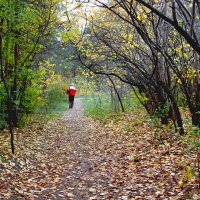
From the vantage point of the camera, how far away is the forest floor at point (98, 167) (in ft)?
19.1

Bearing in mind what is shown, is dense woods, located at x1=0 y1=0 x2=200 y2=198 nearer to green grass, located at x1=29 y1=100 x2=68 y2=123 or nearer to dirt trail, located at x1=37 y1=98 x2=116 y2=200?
dirt trail, located at x1=37 y1=98 x2=116 y2=200

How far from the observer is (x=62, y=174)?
7395 mm

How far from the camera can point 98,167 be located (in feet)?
26.1

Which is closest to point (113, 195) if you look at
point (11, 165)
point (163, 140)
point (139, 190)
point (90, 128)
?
point (139, 190)

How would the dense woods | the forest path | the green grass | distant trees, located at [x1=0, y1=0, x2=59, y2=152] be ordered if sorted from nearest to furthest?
the forest path → distant trees, located at [x1=0, y1=0, x2=59, y2=152] → the dense woods → the green grass

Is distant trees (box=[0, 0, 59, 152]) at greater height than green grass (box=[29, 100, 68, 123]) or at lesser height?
greater

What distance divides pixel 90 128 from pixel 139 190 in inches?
365

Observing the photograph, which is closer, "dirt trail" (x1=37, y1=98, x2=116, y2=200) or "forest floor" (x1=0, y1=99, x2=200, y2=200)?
"forest floor" (x1=0, y1=99, x2=200, y2=200)

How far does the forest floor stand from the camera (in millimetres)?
5824

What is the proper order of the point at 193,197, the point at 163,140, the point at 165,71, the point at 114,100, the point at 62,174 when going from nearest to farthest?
the point at 193,197
the point at 62,174
the point at 163,140
the point at 165,71
the point at 114,100

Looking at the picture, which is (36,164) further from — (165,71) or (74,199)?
(165,71)

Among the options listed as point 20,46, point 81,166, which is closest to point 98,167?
point 81,166

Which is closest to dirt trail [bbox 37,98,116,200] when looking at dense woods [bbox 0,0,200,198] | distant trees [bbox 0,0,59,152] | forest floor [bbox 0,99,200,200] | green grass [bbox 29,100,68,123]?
forest floor [bbox 0,99,200,200]

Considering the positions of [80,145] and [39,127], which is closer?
[80,145]
